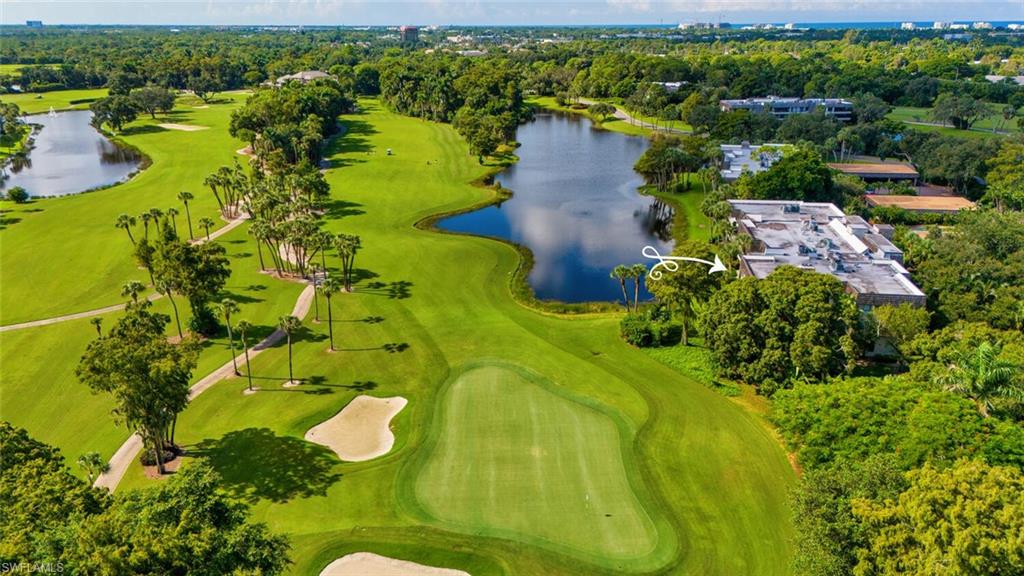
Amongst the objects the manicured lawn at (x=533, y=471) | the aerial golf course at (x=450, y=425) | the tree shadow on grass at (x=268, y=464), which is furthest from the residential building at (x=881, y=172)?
the tree shadow on grass at (x=268, y=464)

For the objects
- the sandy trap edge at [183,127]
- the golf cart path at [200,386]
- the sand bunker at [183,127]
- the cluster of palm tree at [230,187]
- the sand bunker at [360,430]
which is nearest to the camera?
the golf cart path at [200,386]

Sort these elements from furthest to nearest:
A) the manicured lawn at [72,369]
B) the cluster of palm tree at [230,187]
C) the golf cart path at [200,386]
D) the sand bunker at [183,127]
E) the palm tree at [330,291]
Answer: the sand bunker at [183,127], the cluster of palm tree at [230,187], the palm tree at [330,291], the manicured lawn at [72,369], the golf cart path at [200,386]

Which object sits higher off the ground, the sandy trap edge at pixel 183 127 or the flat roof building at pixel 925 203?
the sandy trap edge at pixel 183 127

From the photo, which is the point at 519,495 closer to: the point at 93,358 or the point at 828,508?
the point at 828,508

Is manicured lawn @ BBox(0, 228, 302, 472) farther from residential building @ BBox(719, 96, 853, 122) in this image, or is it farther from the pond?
residential building @ BBox(719, 96, 853, 122)

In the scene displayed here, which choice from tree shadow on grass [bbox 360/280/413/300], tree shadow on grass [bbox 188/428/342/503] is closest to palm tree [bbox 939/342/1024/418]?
tree shadow on grass [bbox 188/428/342/503]

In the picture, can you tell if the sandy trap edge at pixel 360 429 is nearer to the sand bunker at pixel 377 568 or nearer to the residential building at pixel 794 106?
the sand bunker at pixel 377 568

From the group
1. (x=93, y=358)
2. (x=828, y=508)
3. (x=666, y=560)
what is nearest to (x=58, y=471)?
(x=93, y=358)
